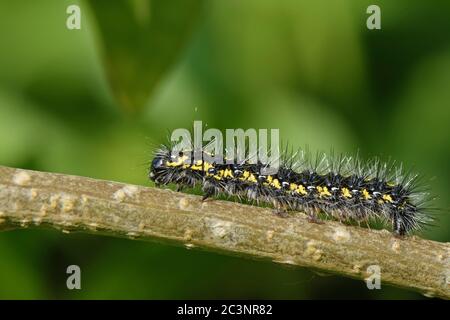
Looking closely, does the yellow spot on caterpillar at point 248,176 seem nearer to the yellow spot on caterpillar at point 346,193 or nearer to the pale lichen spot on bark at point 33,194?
the yellow spot on caterpillar at point 346,193

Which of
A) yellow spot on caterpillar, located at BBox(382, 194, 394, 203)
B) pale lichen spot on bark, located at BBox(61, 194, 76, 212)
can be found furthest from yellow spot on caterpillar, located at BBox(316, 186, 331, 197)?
pale lichen spot on bark, located at BBox(61, 194, 76, 212)

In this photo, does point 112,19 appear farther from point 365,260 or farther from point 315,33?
point 315,33

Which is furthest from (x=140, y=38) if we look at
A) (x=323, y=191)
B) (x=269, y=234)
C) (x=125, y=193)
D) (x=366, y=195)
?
(x=366, y=195)

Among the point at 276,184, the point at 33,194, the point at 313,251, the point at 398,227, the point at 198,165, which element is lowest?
the point at 313,251

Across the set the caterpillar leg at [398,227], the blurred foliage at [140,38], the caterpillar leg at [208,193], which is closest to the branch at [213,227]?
the caterpillar leg at [398,227]

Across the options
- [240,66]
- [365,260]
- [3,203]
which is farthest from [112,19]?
[240,66]

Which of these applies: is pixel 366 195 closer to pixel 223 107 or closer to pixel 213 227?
pixel 223 107
